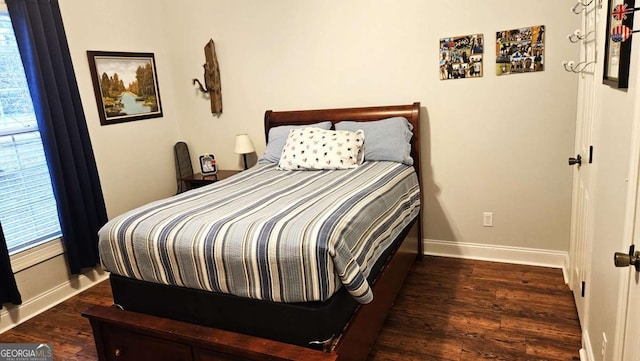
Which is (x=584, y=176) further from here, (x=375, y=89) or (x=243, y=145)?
(x=243, y=145)

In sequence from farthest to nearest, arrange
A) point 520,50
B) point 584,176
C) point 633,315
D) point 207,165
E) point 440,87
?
point 207,165
point 440,87
point 520,50
point 584,176
point 633,315

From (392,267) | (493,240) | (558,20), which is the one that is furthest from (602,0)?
(493,240)

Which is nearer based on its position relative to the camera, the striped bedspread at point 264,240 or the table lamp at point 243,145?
the striped bedspread at point 264,240

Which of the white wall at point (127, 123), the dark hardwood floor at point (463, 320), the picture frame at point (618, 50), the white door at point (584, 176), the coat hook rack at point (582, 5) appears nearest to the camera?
the picture frame at point (618, 50)

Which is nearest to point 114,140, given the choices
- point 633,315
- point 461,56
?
point 461,56

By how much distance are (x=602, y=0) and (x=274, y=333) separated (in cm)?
201

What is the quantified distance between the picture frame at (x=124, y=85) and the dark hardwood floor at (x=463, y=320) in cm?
149

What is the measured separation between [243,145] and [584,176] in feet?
8.63

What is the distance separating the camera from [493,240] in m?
3.26

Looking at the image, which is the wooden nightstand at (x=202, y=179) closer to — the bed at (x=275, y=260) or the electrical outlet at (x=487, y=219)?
the bed at (x=275, y=260)

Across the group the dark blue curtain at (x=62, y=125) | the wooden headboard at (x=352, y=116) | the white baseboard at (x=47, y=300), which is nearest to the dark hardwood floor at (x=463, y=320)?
the white baseboard at (x=47, y=300)

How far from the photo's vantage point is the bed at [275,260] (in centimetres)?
172

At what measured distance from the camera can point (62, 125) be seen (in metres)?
3.02

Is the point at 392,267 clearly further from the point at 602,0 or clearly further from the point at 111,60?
the point at 111,60
